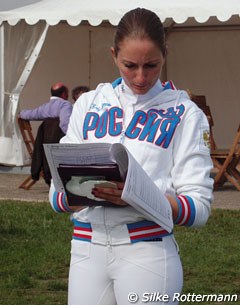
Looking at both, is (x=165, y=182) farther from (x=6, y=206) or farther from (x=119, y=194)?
(x=6, y=206)

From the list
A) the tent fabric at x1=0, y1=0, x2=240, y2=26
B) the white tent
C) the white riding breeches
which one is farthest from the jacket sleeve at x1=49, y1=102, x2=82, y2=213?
the white tent

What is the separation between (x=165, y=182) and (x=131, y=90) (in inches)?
13.9

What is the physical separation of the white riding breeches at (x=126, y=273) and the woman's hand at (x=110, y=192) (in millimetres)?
197

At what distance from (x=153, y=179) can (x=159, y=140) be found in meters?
0.14

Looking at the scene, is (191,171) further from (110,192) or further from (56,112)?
(56,112)

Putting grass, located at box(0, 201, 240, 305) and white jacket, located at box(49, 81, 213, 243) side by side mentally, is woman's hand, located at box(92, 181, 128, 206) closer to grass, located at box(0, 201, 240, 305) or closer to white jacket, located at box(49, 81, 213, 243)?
white jacket, located at box(49, 81, 213, 243)

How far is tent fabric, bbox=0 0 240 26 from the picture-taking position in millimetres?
12898

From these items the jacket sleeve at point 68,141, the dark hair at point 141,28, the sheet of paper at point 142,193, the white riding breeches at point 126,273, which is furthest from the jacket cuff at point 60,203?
the dark hair at point 141,28

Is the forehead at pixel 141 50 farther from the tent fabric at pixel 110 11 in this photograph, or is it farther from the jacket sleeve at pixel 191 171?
the tent fabric at pixel 110 11

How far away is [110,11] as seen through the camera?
13.3 metres

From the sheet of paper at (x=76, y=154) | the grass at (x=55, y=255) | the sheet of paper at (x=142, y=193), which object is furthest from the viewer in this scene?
the grass at (x=55, y=255)

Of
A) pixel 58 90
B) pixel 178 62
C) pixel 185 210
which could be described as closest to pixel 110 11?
pixel 58 90

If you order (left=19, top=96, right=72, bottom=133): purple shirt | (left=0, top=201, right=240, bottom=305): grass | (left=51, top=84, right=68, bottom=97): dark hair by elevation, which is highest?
(left=51, top=84, right=68, bottom=97): dark hair

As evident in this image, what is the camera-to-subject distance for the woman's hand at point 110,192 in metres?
3.13
